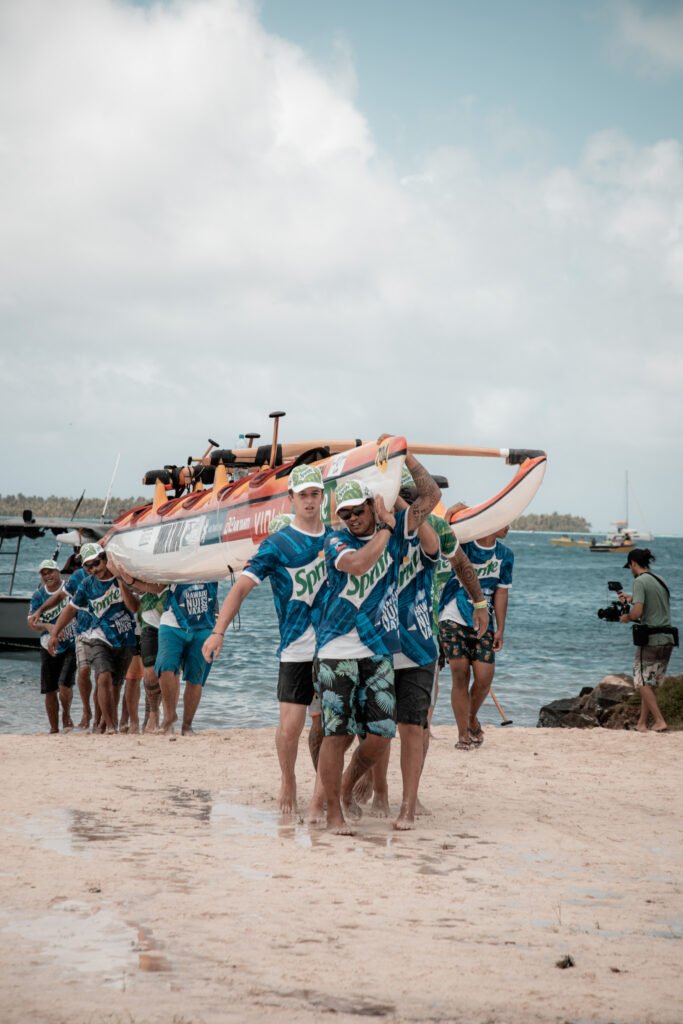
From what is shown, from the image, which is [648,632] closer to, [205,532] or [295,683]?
[205,532]

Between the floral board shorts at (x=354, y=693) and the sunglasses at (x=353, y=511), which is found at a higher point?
the sunglasses at (x=353, y=511)

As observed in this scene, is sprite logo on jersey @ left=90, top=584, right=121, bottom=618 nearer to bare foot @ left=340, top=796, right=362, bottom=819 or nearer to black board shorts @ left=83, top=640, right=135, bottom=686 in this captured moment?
black board shorts @ left=83, top=640, right=135, bottom=686

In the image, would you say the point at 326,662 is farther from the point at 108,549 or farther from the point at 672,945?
the point at 108,549

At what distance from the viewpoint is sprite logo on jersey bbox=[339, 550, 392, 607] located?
548cm

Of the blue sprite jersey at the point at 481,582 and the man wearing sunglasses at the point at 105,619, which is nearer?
the blue sprite jersey at the point at 481,582

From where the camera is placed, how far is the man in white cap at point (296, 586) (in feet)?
19.1

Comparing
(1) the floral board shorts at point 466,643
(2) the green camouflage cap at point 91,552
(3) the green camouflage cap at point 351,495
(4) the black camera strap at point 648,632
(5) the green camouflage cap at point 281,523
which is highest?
(3) the green camouflage cap at point 351,495

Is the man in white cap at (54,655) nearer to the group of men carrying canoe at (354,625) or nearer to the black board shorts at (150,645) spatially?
the black board shorts at (150,645)

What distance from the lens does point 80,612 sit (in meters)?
10.1

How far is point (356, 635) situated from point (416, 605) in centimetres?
45

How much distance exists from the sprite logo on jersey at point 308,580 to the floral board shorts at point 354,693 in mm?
426

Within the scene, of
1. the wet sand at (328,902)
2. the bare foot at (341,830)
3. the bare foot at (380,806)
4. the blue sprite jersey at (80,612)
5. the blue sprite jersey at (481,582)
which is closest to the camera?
the wet sand at (328,902)

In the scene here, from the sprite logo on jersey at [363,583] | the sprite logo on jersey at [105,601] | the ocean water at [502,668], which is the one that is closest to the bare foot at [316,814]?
the sprite logo on jersey at [363,583]

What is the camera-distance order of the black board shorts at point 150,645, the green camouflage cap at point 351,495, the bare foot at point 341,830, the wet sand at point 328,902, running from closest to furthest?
the wet sand at point 328,902 → the green camouflage cap at point 351,495 → the bare foot at point 341,830 → the black board shorts at point 150,645
